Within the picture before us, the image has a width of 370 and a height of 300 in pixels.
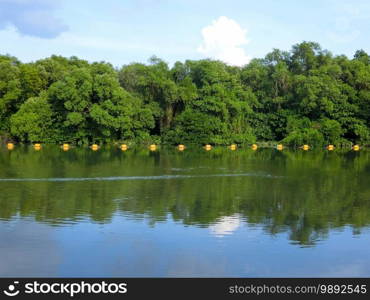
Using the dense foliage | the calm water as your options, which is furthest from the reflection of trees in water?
the dense foliage

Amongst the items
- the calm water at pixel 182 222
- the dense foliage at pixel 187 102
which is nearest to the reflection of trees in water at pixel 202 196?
the calm water at pixel 182 222

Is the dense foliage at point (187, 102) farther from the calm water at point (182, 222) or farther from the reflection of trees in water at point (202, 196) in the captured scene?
the calm water at point (182, 222)

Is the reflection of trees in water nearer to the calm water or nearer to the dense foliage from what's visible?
the calm water

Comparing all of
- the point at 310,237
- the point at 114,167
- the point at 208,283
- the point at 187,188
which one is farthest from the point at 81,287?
the point at 114,167

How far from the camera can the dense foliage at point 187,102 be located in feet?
185

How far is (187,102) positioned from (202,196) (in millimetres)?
38777

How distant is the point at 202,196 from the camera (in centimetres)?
2236

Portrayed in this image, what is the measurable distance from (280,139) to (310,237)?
1925 inches

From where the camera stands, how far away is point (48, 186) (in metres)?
24.2

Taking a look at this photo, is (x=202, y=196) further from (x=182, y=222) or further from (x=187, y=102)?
(x=187, y=102)

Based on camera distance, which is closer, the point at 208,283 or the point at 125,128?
the point at 208,283

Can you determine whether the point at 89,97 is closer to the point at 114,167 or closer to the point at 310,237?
the point at 114,167

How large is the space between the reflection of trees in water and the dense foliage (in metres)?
21.3

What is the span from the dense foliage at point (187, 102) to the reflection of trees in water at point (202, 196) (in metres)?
21.3
